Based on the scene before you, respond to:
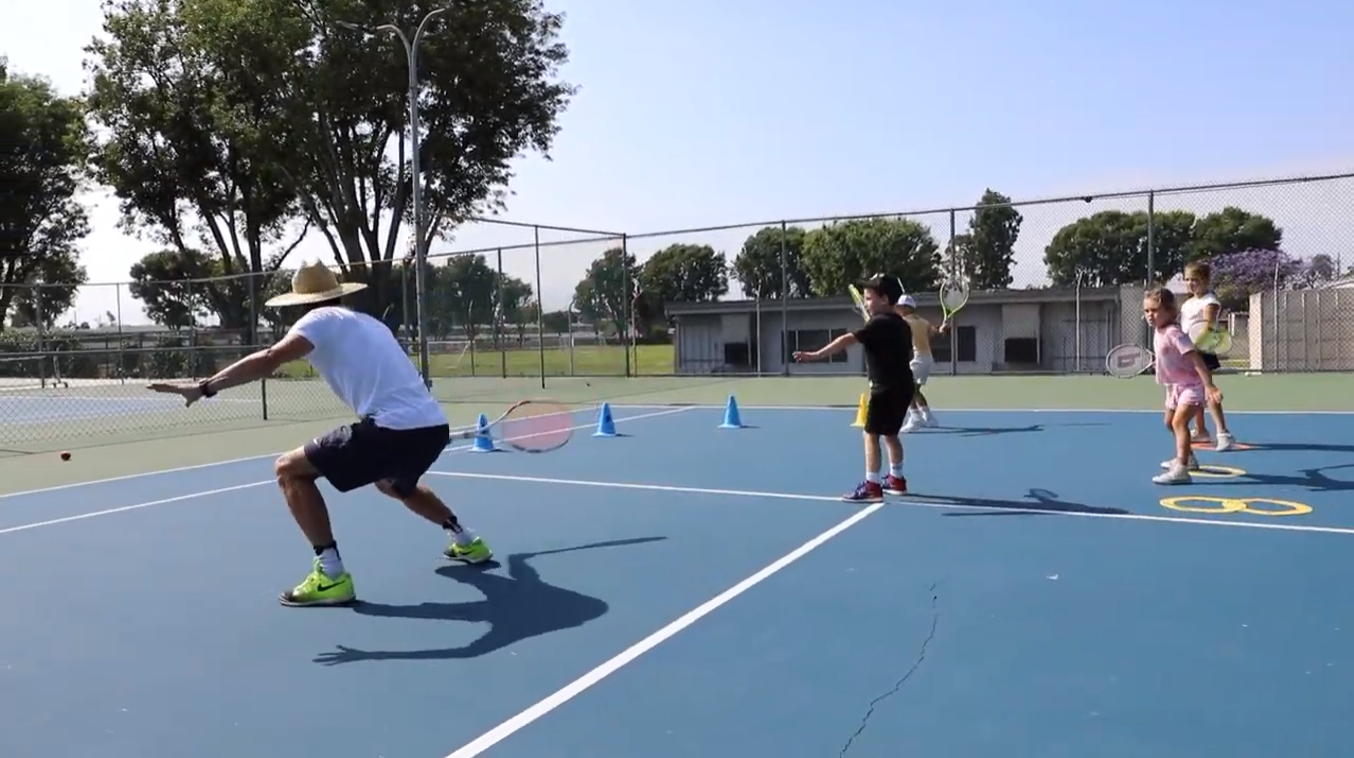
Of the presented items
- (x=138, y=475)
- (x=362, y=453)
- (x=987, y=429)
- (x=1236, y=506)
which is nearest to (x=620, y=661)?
(x=362, y=453)

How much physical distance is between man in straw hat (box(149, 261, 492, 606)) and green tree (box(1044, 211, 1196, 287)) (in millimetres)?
15611

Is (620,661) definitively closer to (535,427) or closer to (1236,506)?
(535,427)

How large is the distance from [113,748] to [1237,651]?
410cm

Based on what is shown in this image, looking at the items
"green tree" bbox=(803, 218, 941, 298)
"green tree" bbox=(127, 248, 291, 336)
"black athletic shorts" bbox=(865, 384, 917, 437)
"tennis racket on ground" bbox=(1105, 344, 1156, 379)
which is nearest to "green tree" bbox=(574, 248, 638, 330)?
"green tree" bbox=(127, 248, 291, 336)

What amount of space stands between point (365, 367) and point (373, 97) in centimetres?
3031

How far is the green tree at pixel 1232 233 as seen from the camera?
62.3 ft

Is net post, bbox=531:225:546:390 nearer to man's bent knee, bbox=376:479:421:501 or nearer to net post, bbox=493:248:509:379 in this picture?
net post, bbox=493:248:509:379

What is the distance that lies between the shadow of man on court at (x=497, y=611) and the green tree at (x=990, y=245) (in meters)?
15.4

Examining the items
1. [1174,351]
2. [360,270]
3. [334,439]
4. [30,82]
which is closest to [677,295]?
[360,270]

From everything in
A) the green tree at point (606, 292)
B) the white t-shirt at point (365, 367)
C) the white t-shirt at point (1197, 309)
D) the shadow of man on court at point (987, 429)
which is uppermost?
the green tree at point (606, 292)

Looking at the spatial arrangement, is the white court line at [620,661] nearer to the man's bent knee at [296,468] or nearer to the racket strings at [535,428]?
the man's bent knee at [296,468]

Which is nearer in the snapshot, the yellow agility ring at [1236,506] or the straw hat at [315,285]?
the straw hat at [315,285]

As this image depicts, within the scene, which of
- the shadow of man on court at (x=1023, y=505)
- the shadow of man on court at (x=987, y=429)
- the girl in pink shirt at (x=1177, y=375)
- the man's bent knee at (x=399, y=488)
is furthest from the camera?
the shadow of man on court at (x=987, y=429)

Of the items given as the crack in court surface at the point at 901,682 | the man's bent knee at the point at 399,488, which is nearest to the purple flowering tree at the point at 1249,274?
the crack in court surface at the point at 901,682
